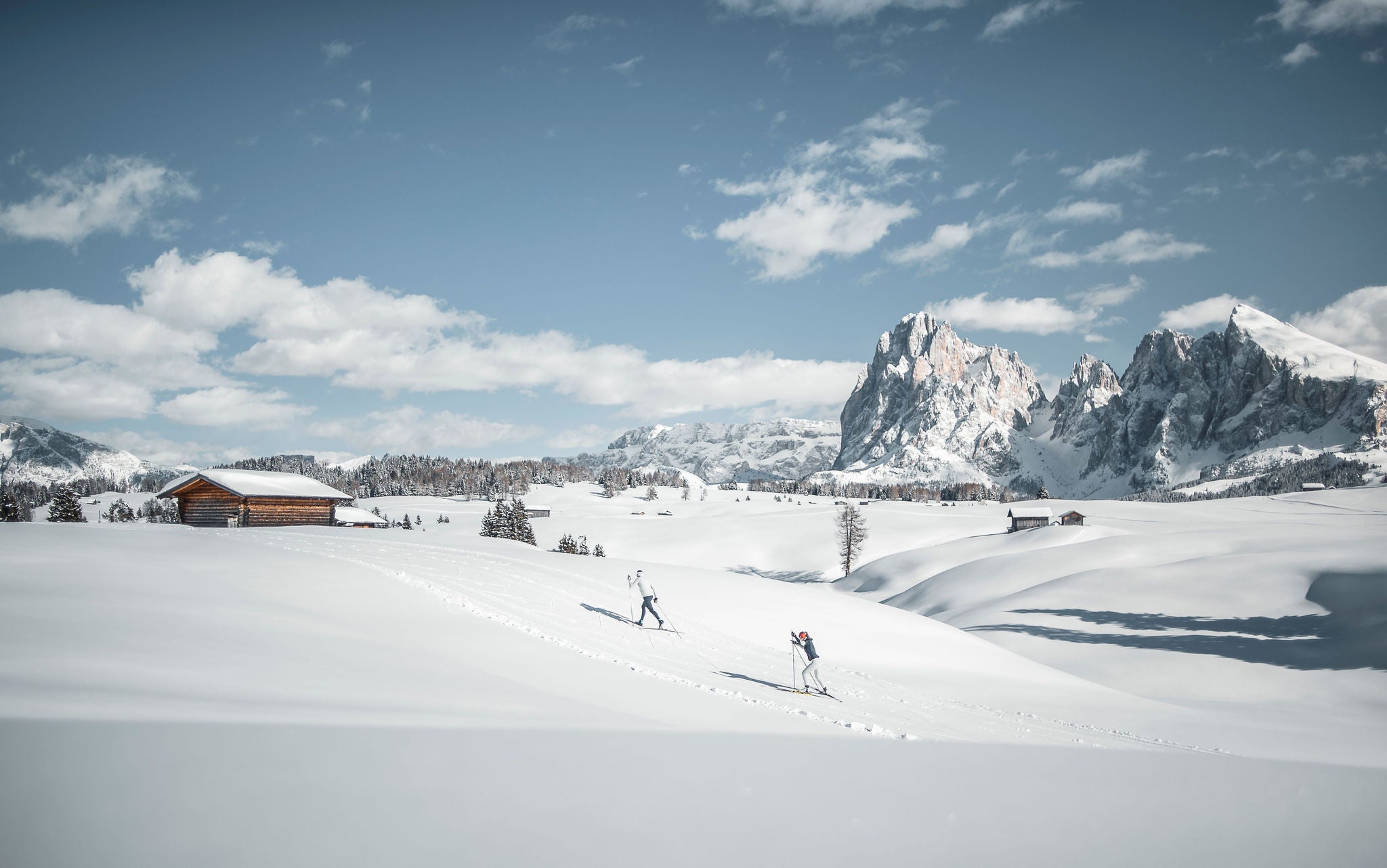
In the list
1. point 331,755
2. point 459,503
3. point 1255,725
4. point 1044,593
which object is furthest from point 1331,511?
point 459,503

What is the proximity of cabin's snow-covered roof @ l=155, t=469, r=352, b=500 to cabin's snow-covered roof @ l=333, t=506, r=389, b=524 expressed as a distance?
13178mm

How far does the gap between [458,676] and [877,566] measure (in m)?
65.8

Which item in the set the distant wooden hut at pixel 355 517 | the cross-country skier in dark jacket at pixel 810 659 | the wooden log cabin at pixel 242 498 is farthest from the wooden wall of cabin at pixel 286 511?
the cross-country skier in dark jacket at pixel 810 659

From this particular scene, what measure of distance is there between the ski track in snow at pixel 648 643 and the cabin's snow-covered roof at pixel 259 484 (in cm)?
968

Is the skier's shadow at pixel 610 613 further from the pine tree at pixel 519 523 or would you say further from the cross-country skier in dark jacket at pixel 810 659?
the pine tree at pixel 519 523

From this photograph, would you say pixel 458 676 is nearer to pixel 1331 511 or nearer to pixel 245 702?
pixel 245 702

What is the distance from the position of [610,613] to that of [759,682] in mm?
6882

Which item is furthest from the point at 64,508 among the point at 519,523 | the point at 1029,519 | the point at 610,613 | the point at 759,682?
the point at 1029,519

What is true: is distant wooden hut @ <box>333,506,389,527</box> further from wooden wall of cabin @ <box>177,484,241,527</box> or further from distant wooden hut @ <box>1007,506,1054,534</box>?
distant wooden hut @ <box>1007,506,1054,534</box>

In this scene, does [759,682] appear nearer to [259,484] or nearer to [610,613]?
[610,613]

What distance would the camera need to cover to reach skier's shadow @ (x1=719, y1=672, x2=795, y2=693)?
Result: 53.1 ft

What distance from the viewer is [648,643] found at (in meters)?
18.8

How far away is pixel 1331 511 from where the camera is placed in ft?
348

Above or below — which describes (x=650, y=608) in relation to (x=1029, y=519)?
above
